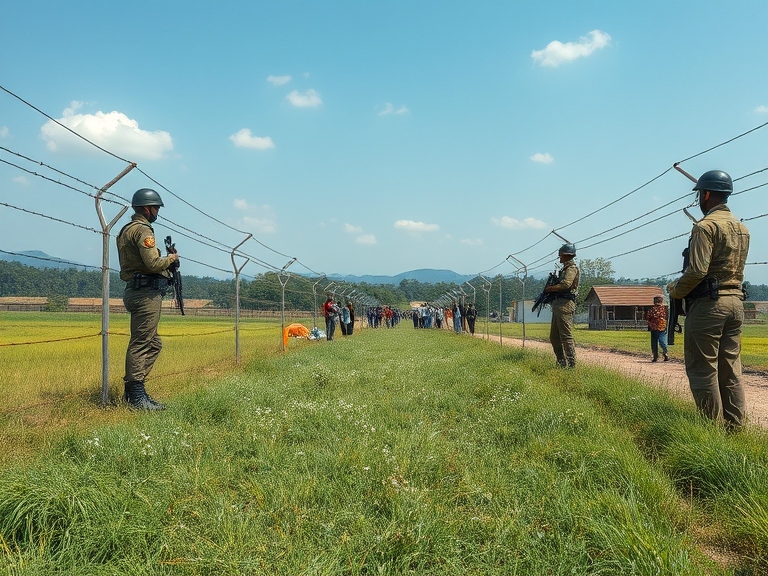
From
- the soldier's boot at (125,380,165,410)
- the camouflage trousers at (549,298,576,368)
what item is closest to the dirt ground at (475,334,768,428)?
the camouflage trousers at (549,298,576,368)

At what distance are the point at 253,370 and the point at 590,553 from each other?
283 inches

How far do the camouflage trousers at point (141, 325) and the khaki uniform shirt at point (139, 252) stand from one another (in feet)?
0.71

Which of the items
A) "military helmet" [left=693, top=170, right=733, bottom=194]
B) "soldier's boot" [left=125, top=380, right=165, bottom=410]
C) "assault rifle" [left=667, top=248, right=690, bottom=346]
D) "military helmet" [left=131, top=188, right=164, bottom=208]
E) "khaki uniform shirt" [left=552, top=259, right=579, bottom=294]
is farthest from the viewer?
"khaki uniform shirt" [left=552, top=259, right=579, bottom=294]

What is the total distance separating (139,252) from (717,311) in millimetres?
5594

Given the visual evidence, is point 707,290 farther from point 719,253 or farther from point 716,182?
point 716,182

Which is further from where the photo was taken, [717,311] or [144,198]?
[144,198]

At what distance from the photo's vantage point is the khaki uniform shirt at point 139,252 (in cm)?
559

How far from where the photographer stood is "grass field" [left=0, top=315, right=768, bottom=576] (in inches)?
88.7

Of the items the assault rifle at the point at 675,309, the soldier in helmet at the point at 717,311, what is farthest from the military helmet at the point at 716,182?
the assault rifle at the point at 675,309

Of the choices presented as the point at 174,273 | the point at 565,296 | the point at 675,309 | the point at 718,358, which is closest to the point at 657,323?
the point at 565,296

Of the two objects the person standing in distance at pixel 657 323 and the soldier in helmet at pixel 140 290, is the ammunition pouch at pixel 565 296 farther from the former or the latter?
the soldier in helmet at pixel 140 290

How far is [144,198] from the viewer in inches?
234

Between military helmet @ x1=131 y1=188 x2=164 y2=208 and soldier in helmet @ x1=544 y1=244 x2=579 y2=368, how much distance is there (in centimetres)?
614

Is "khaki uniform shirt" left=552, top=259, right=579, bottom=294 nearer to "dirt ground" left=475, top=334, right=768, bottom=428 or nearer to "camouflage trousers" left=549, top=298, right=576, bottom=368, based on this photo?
"camouflage trousers" left=549, top=298, right=576, bottom=368
